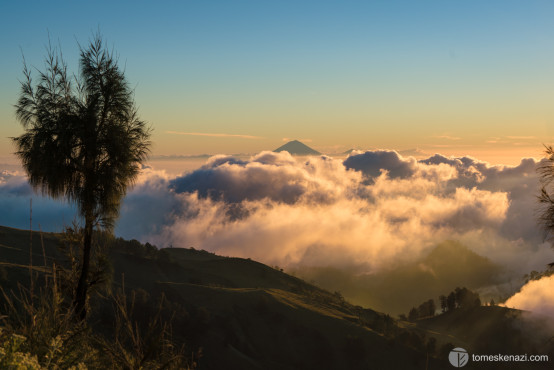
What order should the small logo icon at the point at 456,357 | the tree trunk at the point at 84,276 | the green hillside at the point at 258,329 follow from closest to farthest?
the tree trunk at the point at 84,276 → the small logo icon at the point at 456,357 → the green hillside at the point at 258,329

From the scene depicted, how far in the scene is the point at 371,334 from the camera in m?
63.9

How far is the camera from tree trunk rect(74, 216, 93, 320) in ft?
40.9

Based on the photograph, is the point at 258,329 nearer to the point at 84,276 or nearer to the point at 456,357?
the point at 456,357

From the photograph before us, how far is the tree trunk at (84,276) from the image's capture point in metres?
12.5

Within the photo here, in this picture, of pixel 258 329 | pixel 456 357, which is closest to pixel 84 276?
pixel 456 357

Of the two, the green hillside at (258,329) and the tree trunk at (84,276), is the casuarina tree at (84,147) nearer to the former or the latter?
the tree trunk at (84,276)

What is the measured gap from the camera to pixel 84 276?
41.4ft

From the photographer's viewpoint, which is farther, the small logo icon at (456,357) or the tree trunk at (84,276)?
the small logo icon at (456,357)

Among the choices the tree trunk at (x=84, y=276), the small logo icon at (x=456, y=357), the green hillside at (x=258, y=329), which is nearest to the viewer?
the tree trunk at (x=84, y=276)

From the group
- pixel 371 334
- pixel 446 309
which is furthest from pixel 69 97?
pixel 446 309

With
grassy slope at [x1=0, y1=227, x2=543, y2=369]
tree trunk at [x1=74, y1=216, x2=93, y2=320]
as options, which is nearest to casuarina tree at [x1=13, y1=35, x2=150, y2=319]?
tree trunk at [x1=74, y1=216, x2=93, y2=320]

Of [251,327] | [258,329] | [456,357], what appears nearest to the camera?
[456,357]

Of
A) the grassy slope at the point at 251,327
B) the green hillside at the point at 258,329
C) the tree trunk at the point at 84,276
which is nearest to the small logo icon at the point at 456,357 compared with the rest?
the green hillside at the point at 258,329

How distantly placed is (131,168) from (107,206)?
1.41m
